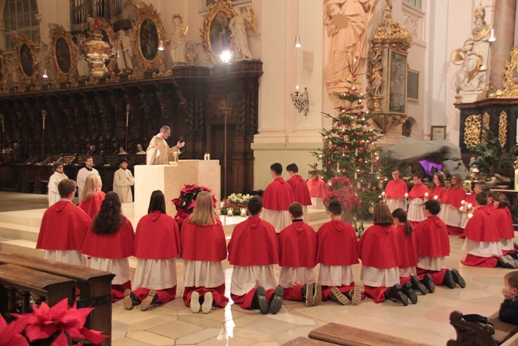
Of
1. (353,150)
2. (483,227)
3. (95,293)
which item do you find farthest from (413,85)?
(95,293)

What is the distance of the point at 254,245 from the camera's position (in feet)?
20.6

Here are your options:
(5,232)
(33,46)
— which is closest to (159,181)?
(5,232)

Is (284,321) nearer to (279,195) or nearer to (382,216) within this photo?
(382,216)

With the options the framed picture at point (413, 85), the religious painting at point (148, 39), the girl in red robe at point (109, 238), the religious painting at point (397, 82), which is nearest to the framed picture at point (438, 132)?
the framed picture at point (413, 85)

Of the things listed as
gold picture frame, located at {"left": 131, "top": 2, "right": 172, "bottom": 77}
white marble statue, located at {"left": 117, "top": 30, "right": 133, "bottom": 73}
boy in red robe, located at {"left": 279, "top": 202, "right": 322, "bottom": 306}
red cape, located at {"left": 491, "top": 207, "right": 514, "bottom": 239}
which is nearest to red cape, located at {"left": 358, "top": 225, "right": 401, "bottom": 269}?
boy in red robe, located at {"left": 279, "top": 202, "right": 322, "bottom": 306}

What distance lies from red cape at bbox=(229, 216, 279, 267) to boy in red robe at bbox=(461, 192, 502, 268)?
14.1 feet

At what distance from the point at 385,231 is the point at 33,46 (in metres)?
21.4

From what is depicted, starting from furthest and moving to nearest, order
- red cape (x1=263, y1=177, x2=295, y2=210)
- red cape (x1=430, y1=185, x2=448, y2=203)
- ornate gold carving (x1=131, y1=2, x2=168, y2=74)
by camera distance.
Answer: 1. ornate gold carving (x1=131, y1=2, x2=168, y2=74)
2. red cape (x1=430, y1=185, x2=448, y2=203)
3. red cape (x1=263, y1=177, x2=295, y2=210)

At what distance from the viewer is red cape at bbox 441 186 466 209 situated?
38.2ft

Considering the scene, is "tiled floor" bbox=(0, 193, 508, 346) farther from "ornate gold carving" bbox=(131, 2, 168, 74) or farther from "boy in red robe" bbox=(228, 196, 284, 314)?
"ornate gold carving" bbox=(131, 2, 168, 74)

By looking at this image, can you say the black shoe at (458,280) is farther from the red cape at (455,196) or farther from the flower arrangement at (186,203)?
the red cape at (455,196)

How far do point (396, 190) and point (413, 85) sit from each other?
813 centimetres

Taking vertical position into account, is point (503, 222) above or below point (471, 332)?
Answer: below

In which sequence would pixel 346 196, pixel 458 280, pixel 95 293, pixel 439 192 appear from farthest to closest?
pixel 439 192 < pixel 346 196 < pixel 458 280 < pixel 95 293
